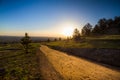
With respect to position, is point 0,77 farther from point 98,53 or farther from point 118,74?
point 98,53

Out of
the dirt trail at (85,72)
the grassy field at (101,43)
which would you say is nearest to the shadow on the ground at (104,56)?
the dirt trail at (85,72)

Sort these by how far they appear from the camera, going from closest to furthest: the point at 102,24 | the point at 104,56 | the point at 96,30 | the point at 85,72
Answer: the point at 85,72 → the point at 104,56 → the point at 96,30 → the point at 102,24

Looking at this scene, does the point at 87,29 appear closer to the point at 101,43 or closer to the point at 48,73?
the point at 101,43

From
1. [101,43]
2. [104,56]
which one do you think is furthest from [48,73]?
[101,43]

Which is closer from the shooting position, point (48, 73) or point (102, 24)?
point (48, 73)

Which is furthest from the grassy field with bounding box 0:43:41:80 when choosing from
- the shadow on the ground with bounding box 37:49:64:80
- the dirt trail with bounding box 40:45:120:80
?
the dirt trail with bounding box 40:45:120:80

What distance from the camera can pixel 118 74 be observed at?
2317cm

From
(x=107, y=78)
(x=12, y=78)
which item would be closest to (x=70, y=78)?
(x=107, y=78)

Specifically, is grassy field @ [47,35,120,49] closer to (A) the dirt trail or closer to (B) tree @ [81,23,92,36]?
(A) the dirt trail

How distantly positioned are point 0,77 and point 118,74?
24.0m

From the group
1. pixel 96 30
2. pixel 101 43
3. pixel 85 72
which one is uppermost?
pixel 96 30

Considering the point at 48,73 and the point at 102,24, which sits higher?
the point at 102,24

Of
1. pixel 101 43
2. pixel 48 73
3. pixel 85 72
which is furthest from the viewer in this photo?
pixel 101 43

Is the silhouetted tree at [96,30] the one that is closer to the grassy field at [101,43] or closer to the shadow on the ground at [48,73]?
the grassy field at [101,43]
